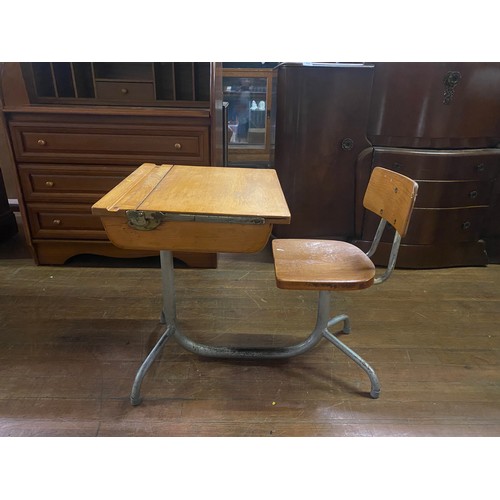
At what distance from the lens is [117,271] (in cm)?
219

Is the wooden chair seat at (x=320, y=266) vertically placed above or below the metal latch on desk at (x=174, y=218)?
below

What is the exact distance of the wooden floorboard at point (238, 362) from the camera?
4.01 ft

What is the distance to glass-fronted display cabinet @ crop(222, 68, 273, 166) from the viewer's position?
3678 mm

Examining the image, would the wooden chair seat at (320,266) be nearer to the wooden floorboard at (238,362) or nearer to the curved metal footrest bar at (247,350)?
the curved metal footrest bar at (247,350)

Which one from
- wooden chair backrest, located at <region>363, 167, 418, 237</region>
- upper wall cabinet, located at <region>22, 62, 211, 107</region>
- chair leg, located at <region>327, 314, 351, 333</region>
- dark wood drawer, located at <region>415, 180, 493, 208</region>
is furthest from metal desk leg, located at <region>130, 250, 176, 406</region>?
dark wood drawer, located at <region>415, 180, 493, 208</region>

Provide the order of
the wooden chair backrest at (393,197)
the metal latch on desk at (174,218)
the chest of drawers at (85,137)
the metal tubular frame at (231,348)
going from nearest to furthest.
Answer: the metal latch on desk at (174,218) < the wooden chair backrest at (393,197) < the metal tubular frame at (231,348) < the chest of drawers at (85,137)

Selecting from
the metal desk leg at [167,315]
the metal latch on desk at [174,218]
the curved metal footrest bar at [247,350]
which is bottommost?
the curved metal footrest bar at [247,350]

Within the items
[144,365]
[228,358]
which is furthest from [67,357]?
[228,358]

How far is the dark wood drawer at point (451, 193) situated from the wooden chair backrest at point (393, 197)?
80cm

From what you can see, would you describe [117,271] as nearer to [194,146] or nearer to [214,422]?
[194,146]

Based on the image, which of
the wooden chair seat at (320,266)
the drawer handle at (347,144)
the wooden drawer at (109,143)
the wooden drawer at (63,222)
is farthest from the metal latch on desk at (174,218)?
the drawer handle at (347,144)

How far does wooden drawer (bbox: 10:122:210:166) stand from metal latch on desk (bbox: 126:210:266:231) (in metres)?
1.01

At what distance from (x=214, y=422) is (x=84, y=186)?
1.51 metres
